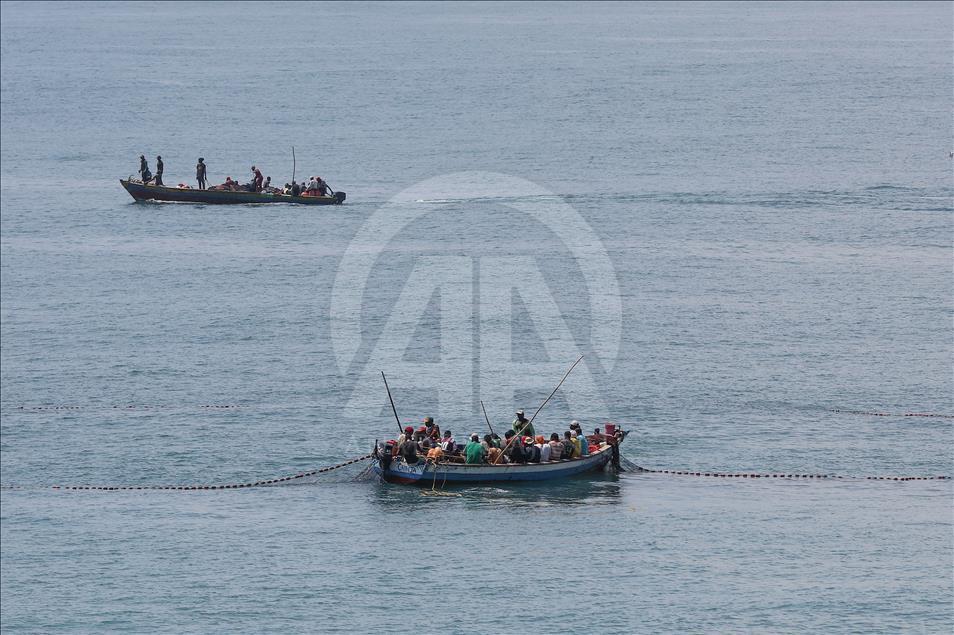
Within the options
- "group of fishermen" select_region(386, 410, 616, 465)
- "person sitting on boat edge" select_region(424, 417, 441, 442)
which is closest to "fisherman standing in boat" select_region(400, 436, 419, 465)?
"group of fishermen" select_region(386, 410, 616, 465)

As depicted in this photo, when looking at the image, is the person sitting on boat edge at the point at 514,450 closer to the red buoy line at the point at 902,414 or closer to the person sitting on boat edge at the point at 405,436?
the person sitting on boat edge at the point at 405,436

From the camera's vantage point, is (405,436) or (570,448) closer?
(405,436)

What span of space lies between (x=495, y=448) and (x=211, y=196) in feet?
172

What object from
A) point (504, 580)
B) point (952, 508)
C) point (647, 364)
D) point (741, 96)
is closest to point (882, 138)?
point (741, 96)

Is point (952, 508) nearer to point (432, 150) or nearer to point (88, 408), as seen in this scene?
point (88, 408)

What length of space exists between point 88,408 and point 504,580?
74.0ft

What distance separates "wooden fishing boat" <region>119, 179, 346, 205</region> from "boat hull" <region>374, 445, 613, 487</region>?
47727 millimetres

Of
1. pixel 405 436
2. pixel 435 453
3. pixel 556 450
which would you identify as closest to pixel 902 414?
pixel 556 450

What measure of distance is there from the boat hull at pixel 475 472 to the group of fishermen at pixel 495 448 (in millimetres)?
222

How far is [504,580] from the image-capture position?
4297cm

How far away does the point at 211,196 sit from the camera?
97.3 meters

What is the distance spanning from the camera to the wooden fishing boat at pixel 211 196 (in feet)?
314

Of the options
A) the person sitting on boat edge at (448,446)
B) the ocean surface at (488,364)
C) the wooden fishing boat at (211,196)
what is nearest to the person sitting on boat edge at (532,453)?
the ocean surface at (488,364)

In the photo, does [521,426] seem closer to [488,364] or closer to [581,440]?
[581,440]
